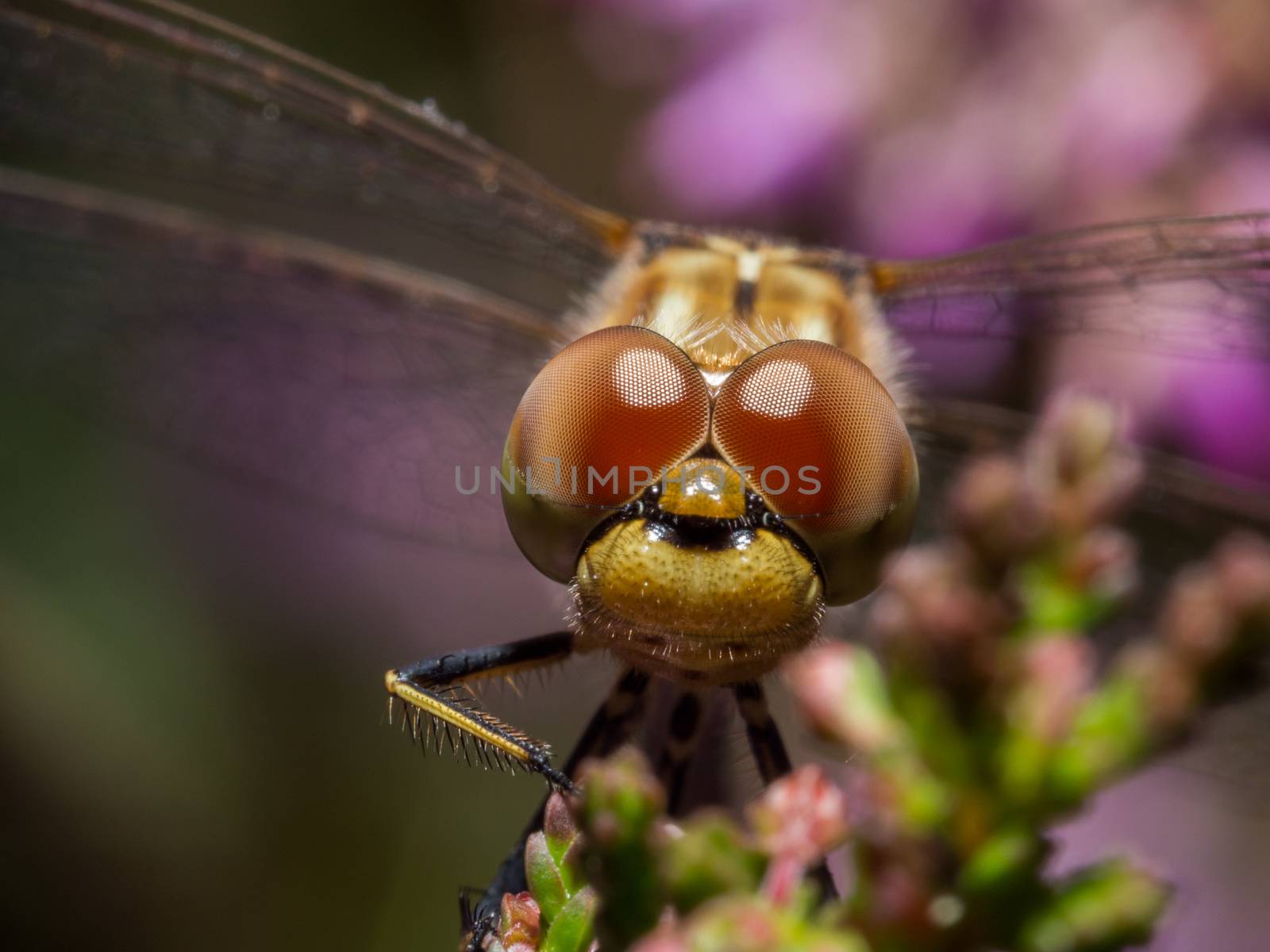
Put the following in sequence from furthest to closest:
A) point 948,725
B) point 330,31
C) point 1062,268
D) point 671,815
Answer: point 330,31 < point 1062,268 < point 671,815 < point 948,725

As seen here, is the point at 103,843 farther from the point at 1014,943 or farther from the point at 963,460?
the point at 1014,943

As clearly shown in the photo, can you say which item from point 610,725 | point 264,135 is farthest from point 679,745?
point 264,135

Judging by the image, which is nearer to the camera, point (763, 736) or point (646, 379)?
point (646, 379)

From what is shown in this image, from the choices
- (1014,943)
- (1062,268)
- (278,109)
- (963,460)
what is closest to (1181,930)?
(963,460)

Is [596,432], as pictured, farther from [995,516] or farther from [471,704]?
[995,516]

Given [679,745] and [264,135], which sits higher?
[264,135]

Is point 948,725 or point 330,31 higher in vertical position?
point 330,31

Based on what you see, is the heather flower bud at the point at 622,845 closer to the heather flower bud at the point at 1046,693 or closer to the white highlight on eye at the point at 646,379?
the heather flower bud at the point at 1046,693
